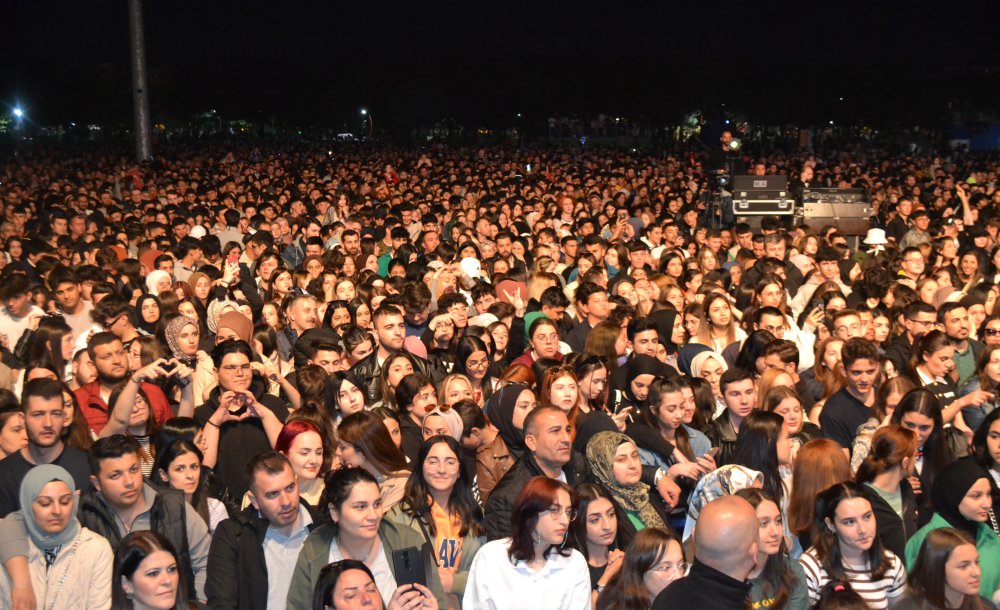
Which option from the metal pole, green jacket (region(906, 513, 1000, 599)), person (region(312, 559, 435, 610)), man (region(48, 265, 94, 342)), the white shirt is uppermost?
the metal pole

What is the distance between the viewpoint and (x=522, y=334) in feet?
32.1

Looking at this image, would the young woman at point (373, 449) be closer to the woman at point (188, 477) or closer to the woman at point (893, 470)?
the woman at point (188, 477)

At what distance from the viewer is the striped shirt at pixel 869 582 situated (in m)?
5.26

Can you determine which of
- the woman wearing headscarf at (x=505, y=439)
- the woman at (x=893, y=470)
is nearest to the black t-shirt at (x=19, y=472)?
the woman wearing headscarf at (x=505, y=439)

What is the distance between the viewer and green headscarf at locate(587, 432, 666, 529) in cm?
603

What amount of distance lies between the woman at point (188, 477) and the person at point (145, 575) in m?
0.83

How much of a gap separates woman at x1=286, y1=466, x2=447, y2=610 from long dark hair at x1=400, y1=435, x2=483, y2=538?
0.40 m

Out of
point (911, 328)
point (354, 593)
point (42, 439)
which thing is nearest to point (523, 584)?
point (354, 593)

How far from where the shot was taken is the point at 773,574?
5.12 metres

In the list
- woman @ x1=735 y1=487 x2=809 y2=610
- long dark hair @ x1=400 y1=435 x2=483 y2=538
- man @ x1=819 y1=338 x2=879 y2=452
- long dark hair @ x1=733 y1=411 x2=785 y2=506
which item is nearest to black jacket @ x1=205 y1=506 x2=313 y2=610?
long dark hair @ x1=400 y1=435 x2=483 y2=538

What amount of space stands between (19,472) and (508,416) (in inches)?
101

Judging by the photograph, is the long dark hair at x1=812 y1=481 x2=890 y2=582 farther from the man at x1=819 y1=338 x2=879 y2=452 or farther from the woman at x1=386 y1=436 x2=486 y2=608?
the man at x1=819 y1=338 x2=879 y2=452

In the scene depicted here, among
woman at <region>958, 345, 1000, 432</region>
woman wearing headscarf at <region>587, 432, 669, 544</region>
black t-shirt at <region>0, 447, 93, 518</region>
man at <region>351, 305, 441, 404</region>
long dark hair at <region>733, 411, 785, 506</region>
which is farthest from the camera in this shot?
man at <region>351, 305, 441, 404</region>

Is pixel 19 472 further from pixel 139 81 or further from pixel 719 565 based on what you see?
pixel 139 81
